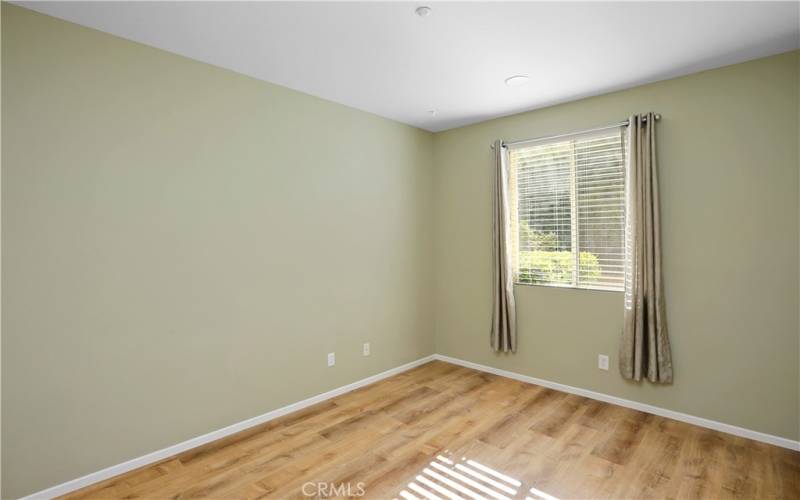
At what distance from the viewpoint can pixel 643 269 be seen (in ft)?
10.6

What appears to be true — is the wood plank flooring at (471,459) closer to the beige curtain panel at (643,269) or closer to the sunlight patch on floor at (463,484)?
the sunlight patch on floor at (463,484)

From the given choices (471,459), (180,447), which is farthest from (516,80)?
(180,447)

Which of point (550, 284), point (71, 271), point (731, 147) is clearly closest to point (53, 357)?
point (71, 271)

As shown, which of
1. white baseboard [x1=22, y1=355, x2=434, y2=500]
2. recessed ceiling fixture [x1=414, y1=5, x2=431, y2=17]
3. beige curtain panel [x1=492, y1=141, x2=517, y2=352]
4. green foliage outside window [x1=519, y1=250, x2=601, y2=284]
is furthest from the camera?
beige curtain panel [x1=492, y1=141, x2=517, y2=352]

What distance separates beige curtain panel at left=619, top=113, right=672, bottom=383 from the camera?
10.4 feet

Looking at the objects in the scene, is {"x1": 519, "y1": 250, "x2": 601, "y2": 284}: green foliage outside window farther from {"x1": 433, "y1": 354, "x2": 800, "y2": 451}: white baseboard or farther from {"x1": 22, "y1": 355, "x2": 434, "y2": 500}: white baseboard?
{"x1": 22, "y1": 355, "x2": 434, "y2": 500}: white baseboard

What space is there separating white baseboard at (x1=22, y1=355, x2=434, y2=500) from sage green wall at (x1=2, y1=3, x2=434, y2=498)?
0.15ft

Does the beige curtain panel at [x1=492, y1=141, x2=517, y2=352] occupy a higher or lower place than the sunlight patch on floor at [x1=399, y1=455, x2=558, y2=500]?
higher

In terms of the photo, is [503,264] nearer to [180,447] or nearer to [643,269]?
[643,269]

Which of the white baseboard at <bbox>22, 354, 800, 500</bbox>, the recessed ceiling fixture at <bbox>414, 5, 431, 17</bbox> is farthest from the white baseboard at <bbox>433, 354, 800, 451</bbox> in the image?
the recessed ceiling fixture at <bbox>414, 5, 431, 17</bbox>

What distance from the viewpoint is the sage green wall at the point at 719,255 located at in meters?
2.74

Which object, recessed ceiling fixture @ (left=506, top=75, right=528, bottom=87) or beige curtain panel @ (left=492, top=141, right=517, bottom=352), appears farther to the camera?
beige curtain panel @ (left=492, top=141, right=517, bottom=352)

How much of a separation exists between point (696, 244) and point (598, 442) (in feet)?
5.35

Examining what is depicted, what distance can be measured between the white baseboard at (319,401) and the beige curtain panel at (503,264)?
446 millimetres
